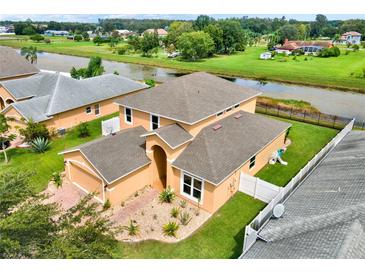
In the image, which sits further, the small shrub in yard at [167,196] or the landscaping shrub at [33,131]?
the landscaping shrub at [33,131]

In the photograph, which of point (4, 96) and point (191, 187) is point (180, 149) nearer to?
point (191, 187)

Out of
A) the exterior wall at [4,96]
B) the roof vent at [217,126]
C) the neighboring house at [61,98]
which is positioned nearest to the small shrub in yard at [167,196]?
the roof vent at [217,126]

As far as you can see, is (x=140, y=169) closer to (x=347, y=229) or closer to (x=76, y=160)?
(x=76, y=160)

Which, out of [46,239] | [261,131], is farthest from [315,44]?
[46,239]

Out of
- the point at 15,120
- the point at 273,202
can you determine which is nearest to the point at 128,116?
the point at 15,120

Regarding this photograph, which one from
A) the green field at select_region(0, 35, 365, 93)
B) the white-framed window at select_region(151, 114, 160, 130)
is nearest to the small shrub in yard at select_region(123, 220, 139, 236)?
the white-framed window at select_region(151, 114, 160, 130)

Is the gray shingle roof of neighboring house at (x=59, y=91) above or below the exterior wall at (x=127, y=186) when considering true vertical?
above

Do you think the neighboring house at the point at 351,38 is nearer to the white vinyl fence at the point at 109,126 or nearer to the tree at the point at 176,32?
the tree at the point at 176,32
